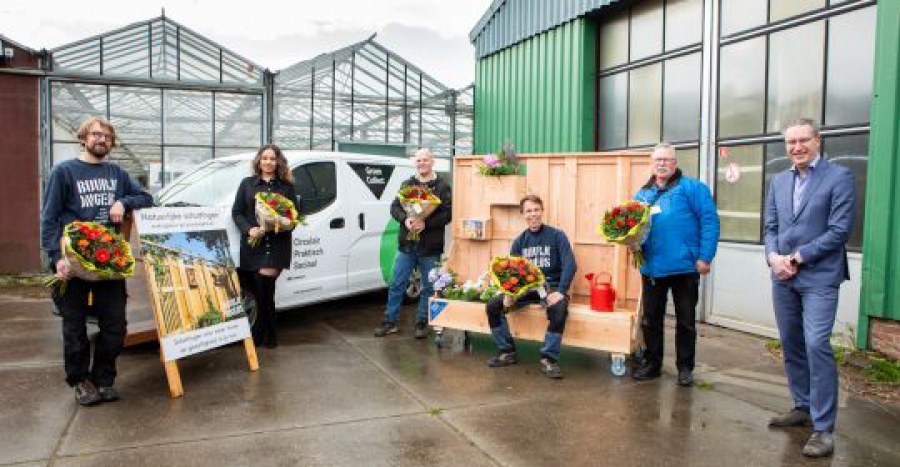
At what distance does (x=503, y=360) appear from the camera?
5699 millimetres

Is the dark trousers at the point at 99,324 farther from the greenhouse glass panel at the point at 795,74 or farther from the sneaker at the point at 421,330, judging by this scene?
the greenhouse glass panel at the point at 795,74

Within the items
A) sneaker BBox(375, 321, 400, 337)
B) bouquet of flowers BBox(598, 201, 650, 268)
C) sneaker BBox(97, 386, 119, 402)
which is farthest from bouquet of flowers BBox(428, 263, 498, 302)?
sneaker BBox(97, 386, 119, 402)

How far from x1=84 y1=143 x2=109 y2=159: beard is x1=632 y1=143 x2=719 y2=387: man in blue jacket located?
4.13 m

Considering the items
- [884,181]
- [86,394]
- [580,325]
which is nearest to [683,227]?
[580,325]

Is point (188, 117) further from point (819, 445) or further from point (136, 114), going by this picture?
point (819, 445)

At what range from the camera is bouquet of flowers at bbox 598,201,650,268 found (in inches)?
191

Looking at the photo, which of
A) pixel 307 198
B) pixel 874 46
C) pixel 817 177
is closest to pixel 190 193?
pixel 307 198

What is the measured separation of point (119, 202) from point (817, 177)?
4755 millimetres

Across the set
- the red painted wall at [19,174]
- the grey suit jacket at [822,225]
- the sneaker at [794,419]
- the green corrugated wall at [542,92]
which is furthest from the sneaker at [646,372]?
the red painted wall at [19,174]

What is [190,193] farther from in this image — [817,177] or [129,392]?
[817,177]

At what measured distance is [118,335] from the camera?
183 inches

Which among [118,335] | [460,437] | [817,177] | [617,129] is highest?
[617,129]

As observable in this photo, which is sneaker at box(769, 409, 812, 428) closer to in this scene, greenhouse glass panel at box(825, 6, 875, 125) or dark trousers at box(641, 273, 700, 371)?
dark trousers at box(641, 273, 700, 371)

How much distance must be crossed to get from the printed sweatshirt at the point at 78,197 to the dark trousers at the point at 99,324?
0.31 meters
